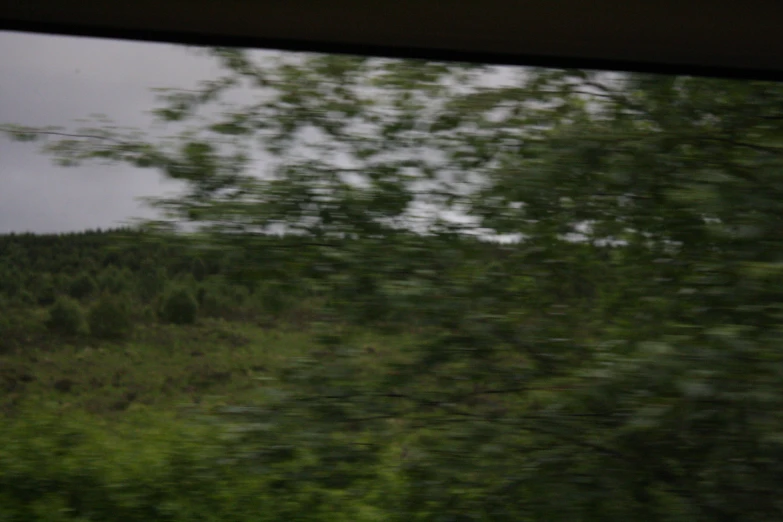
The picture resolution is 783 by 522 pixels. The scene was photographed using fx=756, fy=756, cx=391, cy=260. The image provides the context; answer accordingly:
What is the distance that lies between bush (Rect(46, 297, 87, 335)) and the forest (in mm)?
485

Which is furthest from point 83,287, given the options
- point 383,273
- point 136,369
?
point 383,273

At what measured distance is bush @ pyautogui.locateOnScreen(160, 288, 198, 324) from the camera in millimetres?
2766

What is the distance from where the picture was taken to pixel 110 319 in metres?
2.95

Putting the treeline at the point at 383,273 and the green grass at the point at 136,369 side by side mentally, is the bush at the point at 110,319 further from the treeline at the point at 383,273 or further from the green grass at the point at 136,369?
the treeline at the point at 383,273

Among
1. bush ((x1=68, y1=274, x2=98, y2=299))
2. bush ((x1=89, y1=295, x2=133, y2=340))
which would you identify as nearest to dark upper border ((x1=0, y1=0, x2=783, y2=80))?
bush ((x1=68, y1=274, x2=98, y2=299))

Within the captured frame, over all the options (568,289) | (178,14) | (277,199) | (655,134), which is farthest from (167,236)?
(655,134)

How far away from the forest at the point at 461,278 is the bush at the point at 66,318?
485 mm

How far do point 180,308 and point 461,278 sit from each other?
1164 millimetres

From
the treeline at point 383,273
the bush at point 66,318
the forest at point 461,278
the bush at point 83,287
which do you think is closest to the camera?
the forest at point 461,278

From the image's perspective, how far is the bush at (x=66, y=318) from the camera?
2957 mm

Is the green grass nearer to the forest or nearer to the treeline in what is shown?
the forest

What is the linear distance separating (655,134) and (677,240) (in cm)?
35

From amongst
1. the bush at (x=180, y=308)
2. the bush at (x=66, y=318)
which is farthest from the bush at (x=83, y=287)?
the bush at (x=180, y=308)

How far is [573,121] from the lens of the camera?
2.44 m
